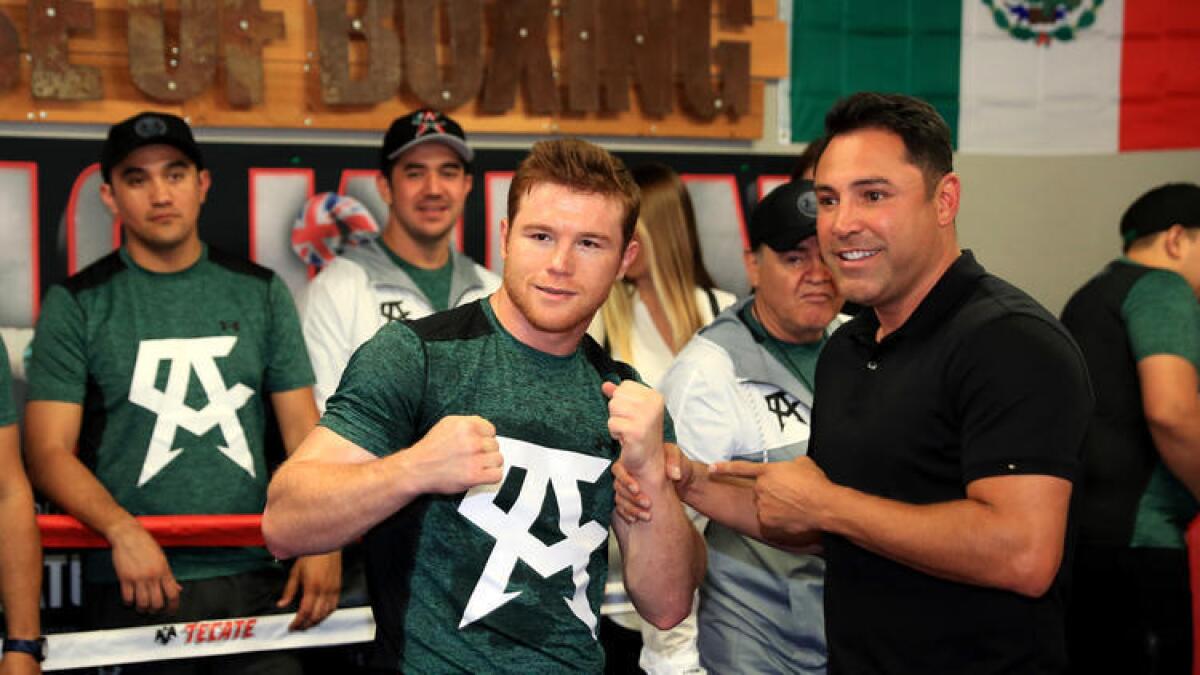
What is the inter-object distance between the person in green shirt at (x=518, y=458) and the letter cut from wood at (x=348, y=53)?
283 centimetres

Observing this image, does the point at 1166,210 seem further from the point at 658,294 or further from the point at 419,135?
the point at 419,135

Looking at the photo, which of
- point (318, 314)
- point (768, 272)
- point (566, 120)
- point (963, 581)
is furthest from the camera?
point (566, 120)

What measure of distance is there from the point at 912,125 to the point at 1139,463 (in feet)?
6.82

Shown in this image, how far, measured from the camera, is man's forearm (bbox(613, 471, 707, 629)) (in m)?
2.26

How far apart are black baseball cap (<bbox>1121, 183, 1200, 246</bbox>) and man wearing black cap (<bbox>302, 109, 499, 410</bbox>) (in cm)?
225

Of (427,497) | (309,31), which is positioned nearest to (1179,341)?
(427,497)

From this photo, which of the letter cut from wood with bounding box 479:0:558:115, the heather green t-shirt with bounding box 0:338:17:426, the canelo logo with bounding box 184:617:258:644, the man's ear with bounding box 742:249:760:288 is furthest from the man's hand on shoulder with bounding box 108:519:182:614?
the letter cut from wood with bounding box 479:0:558:115

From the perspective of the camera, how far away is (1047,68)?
6.25 metres

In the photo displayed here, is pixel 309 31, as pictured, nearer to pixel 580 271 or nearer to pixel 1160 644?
pixel 580 271

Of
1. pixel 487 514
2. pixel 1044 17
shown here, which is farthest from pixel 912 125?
pixel 1044 17

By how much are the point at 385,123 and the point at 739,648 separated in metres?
2.82

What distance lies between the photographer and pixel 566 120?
5.27 m

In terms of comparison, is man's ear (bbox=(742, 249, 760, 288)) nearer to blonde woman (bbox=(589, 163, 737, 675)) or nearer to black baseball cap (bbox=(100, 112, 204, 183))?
blonde woman (bbox=(589, 163, 737, 675))

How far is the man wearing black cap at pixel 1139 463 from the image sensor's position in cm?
370
